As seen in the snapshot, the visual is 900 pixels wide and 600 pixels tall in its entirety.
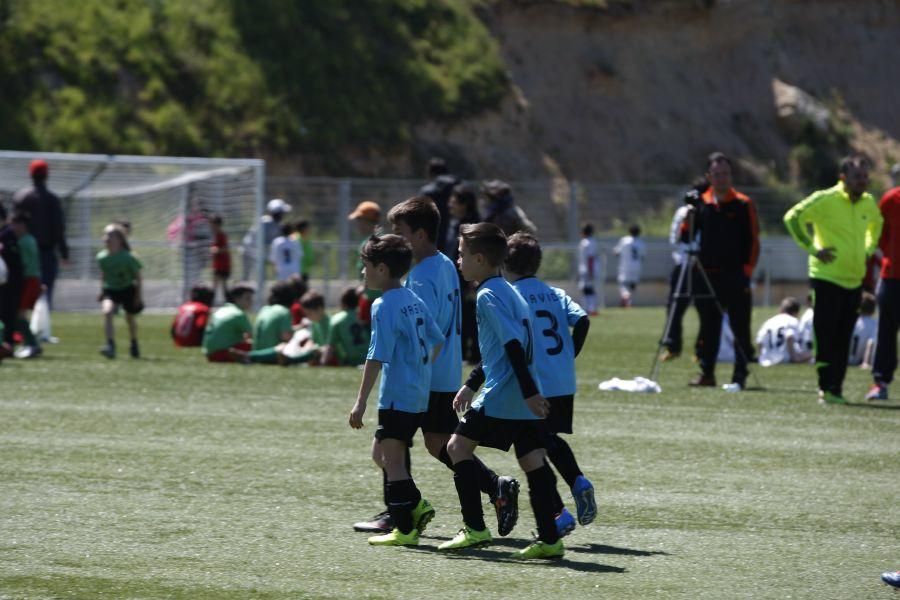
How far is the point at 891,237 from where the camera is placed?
13.2 m

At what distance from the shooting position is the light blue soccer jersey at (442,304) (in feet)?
23.8

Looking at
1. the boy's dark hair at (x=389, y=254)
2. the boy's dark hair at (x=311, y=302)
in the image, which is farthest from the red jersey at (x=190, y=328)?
the boy's dark hair at (x=389, y=254)

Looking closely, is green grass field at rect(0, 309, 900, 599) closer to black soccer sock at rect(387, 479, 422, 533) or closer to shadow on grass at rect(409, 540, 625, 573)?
shadow on grass at rect(409, 540, 625, 573)

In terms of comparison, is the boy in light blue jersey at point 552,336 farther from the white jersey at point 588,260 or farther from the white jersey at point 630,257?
the white jersey at point 630,257

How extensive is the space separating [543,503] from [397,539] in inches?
27.3

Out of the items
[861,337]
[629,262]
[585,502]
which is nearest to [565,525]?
[585,502]

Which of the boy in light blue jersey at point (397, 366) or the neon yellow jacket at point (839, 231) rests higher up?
the neon yellow jacket at point (839, 231)

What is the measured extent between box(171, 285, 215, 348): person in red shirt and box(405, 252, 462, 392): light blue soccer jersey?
37.7 feet

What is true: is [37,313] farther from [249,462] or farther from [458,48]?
[458,48]

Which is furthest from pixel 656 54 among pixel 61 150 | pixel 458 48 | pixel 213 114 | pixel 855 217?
pixel 855 217

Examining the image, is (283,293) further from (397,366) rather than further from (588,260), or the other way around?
(588,260)

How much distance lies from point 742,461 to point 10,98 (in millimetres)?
29838

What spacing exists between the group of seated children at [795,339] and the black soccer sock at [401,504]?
37.0 ft

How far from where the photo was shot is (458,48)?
1790 inches
